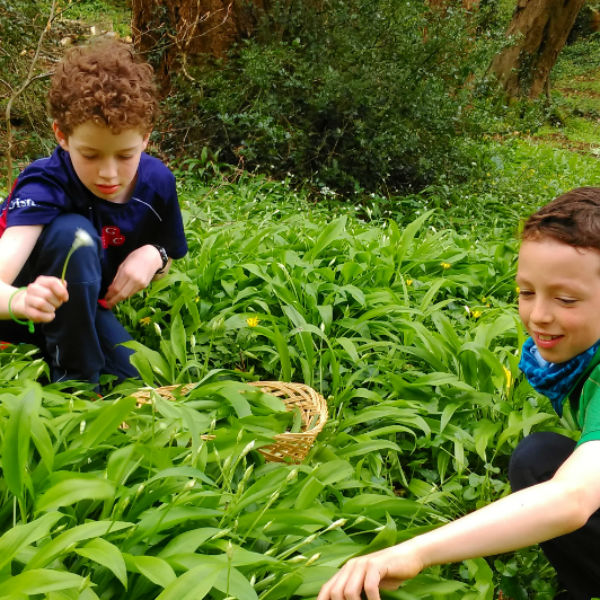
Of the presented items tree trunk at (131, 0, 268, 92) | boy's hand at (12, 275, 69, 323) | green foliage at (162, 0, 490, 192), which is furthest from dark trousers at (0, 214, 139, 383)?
tree trunk at (131, 0, 268, 92)

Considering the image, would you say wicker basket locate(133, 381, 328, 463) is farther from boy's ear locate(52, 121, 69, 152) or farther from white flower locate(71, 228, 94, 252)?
boy's ear locate(52, 121, 69, 152)

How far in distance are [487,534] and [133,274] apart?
Answer: 1.54 metres

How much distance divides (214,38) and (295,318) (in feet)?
11.2

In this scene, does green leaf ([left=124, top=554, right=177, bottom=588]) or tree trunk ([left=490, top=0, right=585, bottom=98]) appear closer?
green leaf ([left=124, top=554, right=177, bottom=588])

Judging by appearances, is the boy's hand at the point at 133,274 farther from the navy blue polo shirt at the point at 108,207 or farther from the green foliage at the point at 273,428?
the green foliage at the point at 273,428

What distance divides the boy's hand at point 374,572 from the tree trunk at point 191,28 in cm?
464

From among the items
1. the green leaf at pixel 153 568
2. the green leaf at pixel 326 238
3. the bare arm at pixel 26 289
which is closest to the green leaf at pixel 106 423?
the bare arm at pixel 26 289

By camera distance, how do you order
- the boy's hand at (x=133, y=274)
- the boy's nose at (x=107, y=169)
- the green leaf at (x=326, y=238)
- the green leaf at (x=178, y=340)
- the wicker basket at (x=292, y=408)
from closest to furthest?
the wicker basket at (x=292, y=408), the boy's nose at (x=107, y=169), the boy's hand at (x=133, y=274), the green leaf at (x=178, y=340), the green leaf at (x=326, y=238)

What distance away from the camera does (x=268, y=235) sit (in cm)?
345

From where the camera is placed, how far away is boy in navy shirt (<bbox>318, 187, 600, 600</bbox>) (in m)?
1.16

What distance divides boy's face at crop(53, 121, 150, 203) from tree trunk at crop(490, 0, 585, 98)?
8.03 metres

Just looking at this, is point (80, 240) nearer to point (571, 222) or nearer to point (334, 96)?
point (571, 222)

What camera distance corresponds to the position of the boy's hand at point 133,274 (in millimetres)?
2305

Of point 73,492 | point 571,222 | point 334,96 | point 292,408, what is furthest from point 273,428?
point 334,96
